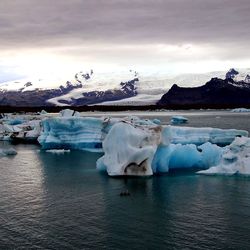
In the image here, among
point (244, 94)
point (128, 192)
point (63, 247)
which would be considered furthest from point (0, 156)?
point (244, 94)

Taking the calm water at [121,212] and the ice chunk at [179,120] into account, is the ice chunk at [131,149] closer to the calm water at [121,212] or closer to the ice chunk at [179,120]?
the calm water at [121,212]

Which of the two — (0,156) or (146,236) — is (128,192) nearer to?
(146,236)

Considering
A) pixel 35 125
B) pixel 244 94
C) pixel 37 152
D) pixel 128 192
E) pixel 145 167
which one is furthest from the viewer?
pixel 244 94

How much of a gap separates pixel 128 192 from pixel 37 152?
57.7 ft

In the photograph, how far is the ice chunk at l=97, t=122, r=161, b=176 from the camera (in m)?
21.7

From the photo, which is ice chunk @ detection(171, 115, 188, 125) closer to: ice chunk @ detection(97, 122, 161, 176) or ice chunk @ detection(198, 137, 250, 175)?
ice chunk @ detection(97, 122, 161, 176)

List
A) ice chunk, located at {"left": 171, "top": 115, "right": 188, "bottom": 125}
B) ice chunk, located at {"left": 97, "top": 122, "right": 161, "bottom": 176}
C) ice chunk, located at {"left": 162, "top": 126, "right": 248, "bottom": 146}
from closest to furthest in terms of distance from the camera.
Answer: ice chunk, located at {"left": 97, "top": 122, "right": 161, "bottom": 176} → ice chunk, located at {"left": 162, "top": 126, "right": 248, "bottom": 146} → ice chunk, located at {"left": 171, "top": 115, "right": 188, "bottom": 125}

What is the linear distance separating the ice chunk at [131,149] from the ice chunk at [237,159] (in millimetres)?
3243

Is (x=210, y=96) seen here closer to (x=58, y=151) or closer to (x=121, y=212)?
(x=58, y=151)

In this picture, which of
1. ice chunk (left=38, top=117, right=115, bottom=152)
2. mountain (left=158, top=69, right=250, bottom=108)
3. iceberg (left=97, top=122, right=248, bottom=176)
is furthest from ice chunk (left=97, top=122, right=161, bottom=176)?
mountain (left=158, top=69, right=250, bottom=108)

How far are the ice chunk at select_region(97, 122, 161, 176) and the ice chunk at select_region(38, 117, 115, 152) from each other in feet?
34.1

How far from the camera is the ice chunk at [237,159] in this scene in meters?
21.9

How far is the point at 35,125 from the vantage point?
46125mm

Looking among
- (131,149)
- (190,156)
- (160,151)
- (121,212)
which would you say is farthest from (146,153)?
(121,212)
